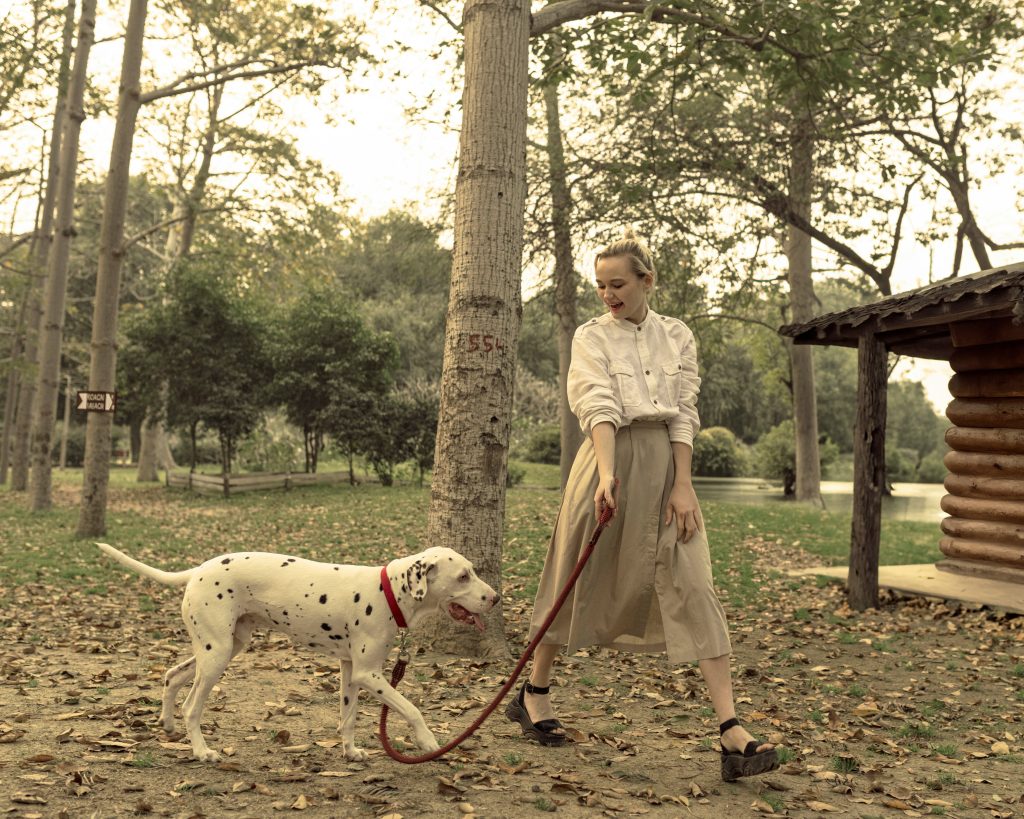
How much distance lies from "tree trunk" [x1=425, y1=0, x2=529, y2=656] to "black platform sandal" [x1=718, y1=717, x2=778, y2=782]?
2764 millimetres

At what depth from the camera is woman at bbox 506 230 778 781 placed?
14.1ft

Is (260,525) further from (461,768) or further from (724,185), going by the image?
(461,768)

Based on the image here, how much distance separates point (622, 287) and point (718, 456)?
36726 mm

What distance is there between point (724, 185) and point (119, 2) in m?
13.3

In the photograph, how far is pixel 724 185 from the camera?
18531 mm

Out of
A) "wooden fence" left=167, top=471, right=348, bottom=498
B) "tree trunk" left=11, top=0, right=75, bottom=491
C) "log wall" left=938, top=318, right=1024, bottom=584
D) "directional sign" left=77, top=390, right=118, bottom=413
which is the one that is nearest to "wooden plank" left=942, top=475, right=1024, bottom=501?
"log wall" left=938, top=318, right=1024, bottom=584

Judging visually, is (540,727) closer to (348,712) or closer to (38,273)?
(348,712)

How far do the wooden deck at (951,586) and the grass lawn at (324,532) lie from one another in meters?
1.51

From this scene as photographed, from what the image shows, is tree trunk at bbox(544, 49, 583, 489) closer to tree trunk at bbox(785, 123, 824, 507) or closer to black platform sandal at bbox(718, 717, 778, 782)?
tree trunk at bbox(785, 123, 824, 507)

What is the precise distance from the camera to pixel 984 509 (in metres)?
10.8

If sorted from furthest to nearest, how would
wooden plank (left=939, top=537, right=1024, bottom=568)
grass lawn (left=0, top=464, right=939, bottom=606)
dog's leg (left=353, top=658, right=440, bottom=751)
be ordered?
grass lawn (left=0, top=464, right=939, bottom=606) < wooden plank (left=939, top=537, right=1024, bottom=568) < dog's leg (left=353, top=658, right=440, bottom=751)

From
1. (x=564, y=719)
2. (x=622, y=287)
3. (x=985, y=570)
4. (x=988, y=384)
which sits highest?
(x=988, y=384)

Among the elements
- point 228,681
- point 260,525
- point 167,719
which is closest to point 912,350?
point 228,681

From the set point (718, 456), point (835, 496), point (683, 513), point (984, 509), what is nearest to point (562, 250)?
point (984, 509)
